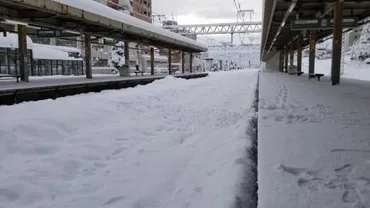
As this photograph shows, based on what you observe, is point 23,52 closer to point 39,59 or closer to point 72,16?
point 72,16

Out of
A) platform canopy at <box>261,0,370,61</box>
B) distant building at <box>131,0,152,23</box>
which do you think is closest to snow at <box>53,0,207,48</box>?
platform canopy at <box>261,0,370,61</box>

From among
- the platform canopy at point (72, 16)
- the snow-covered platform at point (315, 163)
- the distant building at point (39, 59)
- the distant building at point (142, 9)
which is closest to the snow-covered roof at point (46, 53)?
the distant building at point (39, 59)

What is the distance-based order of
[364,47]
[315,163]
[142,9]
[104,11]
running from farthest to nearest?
[142,9] < [364,47] < [104,11] < [315,163]

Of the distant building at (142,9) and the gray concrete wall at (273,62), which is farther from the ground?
the distant building at (142,9)

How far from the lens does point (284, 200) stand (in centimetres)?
233

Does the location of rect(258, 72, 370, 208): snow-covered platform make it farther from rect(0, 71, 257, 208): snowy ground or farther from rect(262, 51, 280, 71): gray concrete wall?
rect(262, 51, 280, 71): gray concrete wall

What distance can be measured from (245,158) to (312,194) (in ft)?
5.81

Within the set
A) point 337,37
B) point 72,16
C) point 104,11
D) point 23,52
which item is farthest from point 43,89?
point 337,37

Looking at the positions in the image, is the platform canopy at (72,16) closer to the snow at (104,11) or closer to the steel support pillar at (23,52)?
the snow at (104,11)

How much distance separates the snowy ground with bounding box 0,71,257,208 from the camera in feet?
12.1

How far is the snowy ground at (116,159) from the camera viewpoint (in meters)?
3.69

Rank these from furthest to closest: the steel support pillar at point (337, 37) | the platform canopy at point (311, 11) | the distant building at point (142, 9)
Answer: the distant building at point (142, 9)
the platform canopy at point (311, 11)
the steel support pillar at point (337, 37)

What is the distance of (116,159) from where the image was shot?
17.0ft

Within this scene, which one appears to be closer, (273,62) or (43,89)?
(43,89)
